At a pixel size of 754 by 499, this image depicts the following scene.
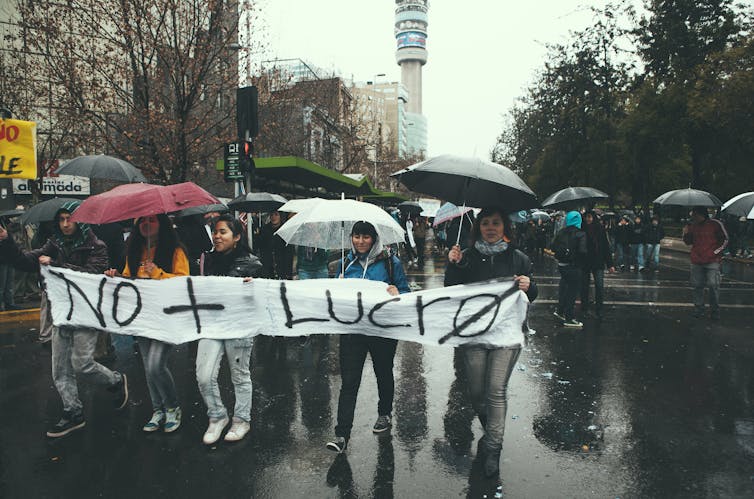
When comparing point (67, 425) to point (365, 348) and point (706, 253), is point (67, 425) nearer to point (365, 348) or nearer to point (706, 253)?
point (365, 348)

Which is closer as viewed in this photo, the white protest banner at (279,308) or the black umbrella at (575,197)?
the white protest banner at (279,308)

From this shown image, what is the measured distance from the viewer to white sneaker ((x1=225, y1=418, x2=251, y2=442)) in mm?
4168

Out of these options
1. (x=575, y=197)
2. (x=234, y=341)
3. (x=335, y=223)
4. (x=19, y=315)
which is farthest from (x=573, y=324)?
(x=19, y=315)

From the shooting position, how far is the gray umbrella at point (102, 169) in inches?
294

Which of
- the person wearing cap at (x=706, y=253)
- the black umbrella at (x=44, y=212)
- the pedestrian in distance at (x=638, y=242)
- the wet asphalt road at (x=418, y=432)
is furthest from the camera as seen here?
the pedestrian in distance at (x=638, y=242)

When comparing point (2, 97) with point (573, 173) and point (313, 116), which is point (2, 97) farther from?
point (573, 173)

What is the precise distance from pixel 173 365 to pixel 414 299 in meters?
3.57

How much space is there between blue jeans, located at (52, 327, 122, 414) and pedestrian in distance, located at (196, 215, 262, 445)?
950 mm

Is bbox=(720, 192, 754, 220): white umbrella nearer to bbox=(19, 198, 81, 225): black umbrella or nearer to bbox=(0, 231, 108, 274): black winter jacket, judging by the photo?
bbox=(0, 231, 108, 274): black winter jacket

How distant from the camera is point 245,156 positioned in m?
10.5

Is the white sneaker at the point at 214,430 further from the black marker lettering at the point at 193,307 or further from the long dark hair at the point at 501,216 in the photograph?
the long dark hair at the point at 501,216

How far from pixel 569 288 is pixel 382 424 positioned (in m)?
5.21

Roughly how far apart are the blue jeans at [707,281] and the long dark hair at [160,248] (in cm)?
872

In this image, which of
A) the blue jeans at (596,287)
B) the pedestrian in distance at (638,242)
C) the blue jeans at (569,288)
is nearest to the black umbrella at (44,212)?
the blue jeans at (569,288)
